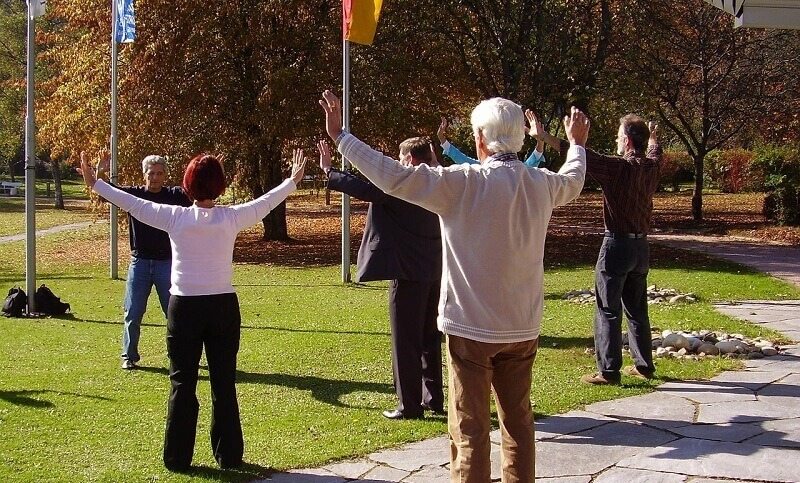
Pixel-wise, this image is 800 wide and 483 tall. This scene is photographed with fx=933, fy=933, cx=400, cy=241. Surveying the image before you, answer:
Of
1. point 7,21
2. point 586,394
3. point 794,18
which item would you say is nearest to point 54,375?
A: point 586,394

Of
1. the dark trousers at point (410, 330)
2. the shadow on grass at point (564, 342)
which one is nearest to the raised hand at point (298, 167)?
the dark trousers at point (410, 330)

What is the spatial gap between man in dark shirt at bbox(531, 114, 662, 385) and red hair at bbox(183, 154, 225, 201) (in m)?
2.95

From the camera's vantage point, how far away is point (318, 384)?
25.1 feet

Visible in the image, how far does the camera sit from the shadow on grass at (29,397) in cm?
692

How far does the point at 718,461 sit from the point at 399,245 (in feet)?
7.85

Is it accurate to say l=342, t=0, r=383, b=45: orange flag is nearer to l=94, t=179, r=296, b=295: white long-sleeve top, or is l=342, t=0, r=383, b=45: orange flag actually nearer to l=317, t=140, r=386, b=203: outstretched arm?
l=317, t=140, r=386, b=203: outstretched arm

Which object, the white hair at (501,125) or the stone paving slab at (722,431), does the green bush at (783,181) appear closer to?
the stone paving slab at (722,431)

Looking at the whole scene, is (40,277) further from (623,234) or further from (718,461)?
(718,461)

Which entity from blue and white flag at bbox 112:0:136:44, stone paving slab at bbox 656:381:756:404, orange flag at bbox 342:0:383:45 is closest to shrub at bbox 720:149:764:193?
orange flag at bbox 342:0:383:45

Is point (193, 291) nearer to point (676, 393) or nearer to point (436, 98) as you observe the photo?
point (676, 393)

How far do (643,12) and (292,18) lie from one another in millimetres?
8521

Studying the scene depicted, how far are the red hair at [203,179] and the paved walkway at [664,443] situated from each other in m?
1.64

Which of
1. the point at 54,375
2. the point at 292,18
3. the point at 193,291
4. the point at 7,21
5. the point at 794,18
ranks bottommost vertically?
the point at 54,375

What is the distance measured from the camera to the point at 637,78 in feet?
71.9
